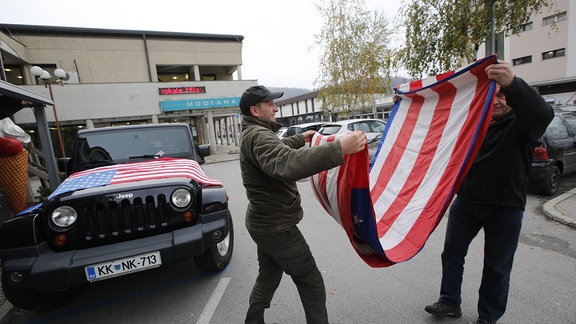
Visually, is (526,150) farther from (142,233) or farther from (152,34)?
(152,34)

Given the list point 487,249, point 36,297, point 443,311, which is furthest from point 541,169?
point 36,297

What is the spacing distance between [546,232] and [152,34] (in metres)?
24.9

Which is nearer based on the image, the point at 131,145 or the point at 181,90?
the point at 131,145

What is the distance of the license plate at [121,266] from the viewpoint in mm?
2367

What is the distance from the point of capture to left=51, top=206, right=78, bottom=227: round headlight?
2.47 metres

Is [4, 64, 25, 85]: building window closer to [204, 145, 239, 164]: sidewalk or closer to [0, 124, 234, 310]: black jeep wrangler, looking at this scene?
[204, 145, 239, 164]: sidewalk

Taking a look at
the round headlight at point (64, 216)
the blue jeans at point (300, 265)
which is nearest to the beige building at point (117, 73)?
the round headlight at point (64, 216)

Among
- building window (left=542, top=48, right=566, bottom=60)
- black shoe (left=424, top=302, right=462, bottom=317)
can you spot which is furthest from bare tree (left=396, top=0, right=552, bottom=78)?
building window (left=542, top=48, right=566, bottom=60)

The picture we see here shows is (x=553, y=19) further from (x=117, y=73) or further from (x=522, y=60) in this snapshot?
(x=117, y=73)

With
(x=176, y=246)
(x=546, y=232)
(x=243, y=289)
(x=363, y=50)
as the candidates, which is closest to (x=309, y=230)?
(x=243, y=289)

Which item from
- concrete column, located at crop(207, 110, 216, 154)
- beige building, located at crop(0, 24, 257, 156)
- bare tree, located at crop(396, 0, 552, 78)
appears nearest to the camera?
bare tree, located at crop(396, 0, 552, 78)

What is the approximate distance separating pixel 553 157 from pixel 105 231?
7.52 m

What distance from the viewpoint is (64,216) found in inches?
98.3

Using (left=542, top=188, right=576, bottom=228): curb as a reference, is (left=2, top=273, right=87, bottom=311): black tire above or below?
above
